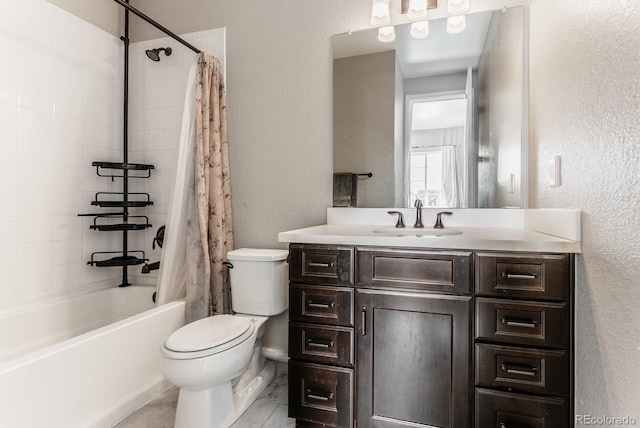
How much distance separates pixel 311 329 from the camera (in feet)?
5.13

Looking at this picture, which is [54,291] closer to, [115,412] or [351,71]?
[115,412]

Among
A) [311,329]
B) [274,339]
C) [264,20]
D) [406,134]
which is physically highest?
[264,20]

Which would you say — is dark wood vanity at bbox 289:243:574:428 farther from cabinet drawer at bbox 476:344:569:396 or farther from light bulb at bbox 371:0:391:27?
light bulb at bbox 371:0:391:27

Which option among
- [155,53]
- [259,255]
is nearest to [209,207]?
[259,255]

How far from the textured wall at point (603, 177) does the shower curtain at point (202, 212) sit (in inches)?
70.0

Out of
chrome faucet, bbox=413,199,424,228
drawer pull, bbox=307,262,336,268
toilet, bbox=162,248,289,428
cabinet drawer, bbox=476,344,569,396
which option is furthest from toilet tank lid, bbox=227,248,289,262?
cabinet drawer, bbox=476,344,569,396

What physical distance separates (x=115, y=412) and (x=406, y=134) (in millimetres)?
2085

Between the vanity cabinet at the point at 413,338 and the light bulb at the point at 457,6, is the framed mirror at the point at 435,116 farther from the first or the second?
the vanity cabinet at the point at 413,338

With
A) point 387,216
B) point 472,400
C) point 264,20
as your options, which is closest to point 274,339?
point 387,216

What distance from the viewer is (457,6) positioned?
1.90 m

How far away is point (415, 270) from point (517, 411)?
614 millimetres

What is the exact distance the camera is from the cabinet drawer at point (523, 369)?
1.24 m

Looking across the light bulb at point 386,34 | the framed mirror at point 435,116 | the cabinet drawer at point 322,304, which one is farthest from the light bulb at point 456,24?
the cabinet drawer at point 322,304

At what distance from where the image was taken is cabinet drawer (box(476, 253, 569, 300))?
1241mm
